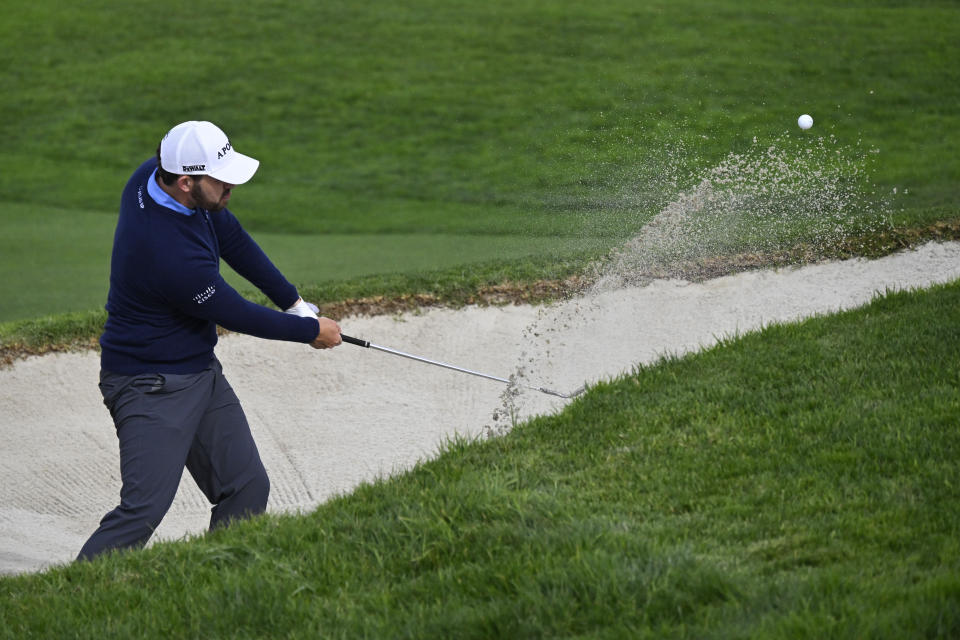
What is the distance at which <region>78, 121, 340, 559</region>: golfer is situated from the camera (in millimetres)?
4289

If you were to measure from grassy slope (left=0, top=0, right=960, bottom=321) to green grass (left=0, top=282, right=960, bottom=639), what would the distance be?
4.19 metres

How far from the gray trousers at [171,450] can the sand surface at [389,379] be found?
1447 mm

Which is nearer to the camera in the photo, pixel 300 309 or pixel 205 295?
pixel 205 295

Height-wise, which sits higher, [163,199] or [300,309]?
[163,199]

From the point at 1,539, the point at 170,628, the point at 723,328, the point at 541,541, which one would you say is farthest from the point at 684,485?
the point at 1,539

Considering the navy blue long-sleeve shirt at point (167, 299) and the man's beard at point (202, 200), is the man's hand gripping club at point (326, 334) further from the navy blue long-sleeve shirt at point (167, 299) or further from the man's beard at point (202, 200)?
the man's beard at point (202, 200)

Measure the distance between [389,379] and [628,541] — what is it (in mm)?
3924

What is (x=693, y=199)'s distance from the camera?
916 centimetres

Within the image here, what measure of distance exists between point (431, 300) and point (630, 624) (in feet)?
15.7

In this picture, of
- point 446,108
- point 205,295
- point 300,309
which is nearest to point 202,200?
point 205,295

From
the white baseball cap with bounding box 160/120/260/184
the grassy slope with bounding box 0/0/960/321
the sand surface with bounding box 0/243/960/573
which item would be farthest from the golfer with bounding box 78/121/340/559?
the grassy slope with bounding box 0/0/960/321

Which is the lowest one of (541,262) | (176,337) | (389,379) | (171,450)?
(389,379)

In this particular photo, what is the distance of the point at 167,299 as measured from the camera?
14.4 ft

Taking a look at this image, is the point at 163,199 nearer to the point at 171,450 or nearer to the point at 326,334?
the point at 326,334
